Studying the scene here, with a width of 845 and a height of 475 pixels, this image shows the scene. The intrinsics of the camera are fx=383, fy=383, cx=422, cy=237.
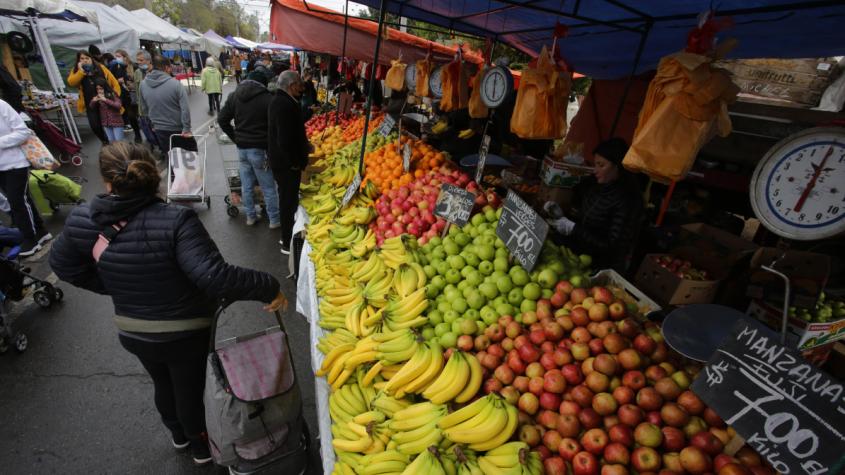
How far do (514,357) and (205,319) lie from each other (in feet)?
6.23

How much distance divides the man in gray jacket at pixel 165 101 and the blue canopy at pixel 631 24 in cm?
413

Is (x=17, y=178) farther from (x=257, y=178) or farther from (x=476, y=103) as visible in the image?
(x=476, y=103)

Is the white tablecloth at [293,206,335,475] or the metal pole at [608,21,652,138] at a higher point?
the metal pole at [608,21,652,138]

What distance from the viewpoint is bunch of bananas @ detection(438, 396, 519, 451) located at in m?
1.59

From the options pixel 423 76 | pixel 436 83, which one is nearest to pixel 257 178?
Result: pixel 423 76

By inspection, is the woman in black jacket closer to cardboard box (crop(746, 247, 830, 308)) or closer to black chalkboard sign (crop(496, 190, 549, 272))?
black chalkboard sign (crop(496, 190, 549, 272))

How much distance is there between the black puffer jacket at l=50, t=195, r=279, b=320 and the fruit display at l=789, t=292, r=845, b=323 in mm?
4041

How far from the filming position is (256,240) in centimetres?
615

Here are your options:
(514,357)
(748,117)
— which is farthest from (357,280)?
(748,117)

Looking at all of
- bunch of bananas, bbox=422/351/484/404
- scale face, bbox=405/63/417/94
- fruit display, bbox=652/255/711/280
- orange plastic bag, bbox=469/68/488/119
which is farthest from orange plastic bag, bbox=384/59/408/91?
bunch of bananas, bbox=422/351/484/404

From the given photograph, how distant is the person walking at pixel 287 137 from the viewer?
4.94 m

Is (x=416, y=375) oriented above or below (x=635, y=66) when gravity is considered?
below

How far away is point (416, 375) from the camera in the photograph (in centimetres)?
193

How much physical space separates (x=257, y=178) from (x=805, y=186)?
241 inches
